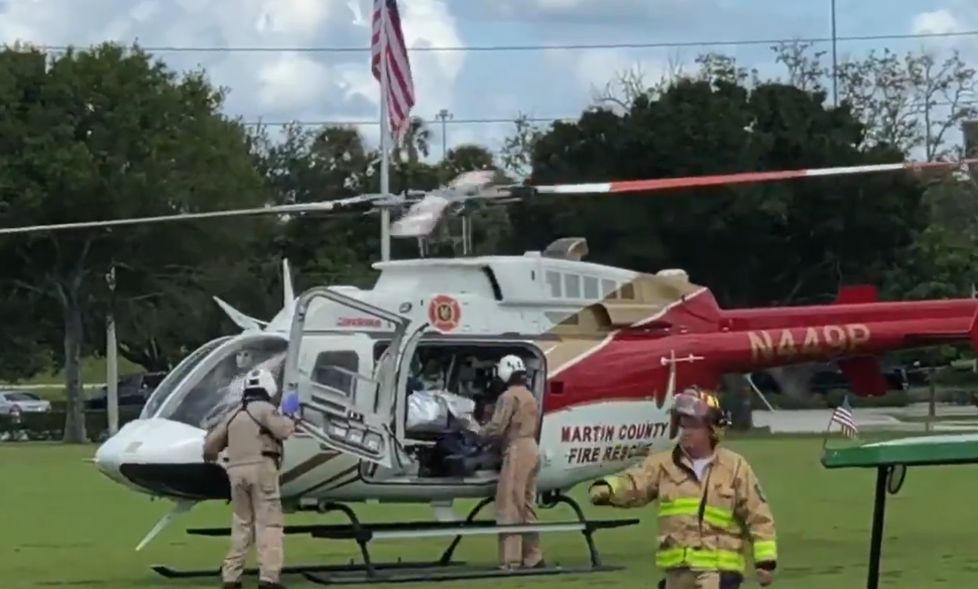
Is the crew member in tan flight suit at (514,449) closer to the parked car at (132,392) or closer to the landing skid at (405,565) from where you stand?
the landing skid at (405,565)

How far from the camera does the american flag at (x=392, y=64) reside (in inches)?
1205

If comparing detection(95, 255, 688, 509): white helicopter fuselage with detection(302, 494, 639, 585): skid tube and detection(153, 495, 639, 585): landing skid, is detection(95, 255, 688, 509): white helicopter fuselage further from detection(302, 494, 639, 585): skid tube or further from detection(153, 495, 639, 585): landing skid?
detection(302, 494, 639, 585): skid tube

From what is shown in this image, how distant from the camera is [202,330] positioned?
68.6 m

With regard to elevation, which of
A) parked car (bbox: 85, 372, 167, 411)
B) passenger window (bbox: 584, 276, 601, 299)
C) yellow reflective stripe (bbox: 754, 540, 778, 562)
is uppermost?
passenger window (bbox: 584, 276, 601, 299)

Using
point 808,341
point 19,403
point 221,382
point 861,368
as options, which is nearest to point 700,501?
point 221,382

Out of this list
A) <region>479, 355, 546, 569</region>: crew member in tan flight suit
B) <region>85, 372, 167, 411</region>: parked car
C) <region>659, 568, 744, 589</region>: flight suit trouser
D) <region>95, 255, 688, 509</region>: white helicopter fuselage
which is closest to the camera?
<region>659, 568, 744, 589</region>: flight suit trouser

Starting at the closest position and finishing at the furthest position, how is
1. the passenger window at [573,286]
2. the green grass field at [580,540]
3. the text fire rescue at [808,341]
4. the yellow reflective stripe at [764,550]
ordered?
the yellow reflective stripe at [764,550]
the green grass field at [580,540]
the passenger window at [573,286]
the text fire rescue at [808,341]

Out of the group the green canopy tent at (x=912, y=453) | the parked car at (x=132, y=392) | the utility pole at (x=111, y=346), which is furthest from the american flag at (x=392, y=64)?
the parked car at (x=132, y=392)

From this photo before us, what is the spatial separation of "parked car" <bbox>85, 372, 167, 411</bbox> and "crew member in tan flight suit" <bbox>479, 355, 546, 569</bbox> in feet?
181

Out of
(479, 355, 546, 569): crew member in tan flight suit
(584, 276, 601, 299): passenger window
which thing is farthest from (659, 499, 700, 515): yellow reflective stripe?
(584, 276, 601, 299): passenger window

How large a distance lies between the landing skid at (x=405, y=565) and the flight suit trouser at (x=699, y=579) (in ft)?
23.7

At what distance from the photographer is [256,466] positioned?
16.3m

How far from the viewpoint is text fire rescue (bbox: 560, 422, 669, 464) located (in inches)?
739

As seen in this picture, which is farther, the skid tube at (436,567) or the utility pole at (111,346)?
the utility pole at (111,346)
